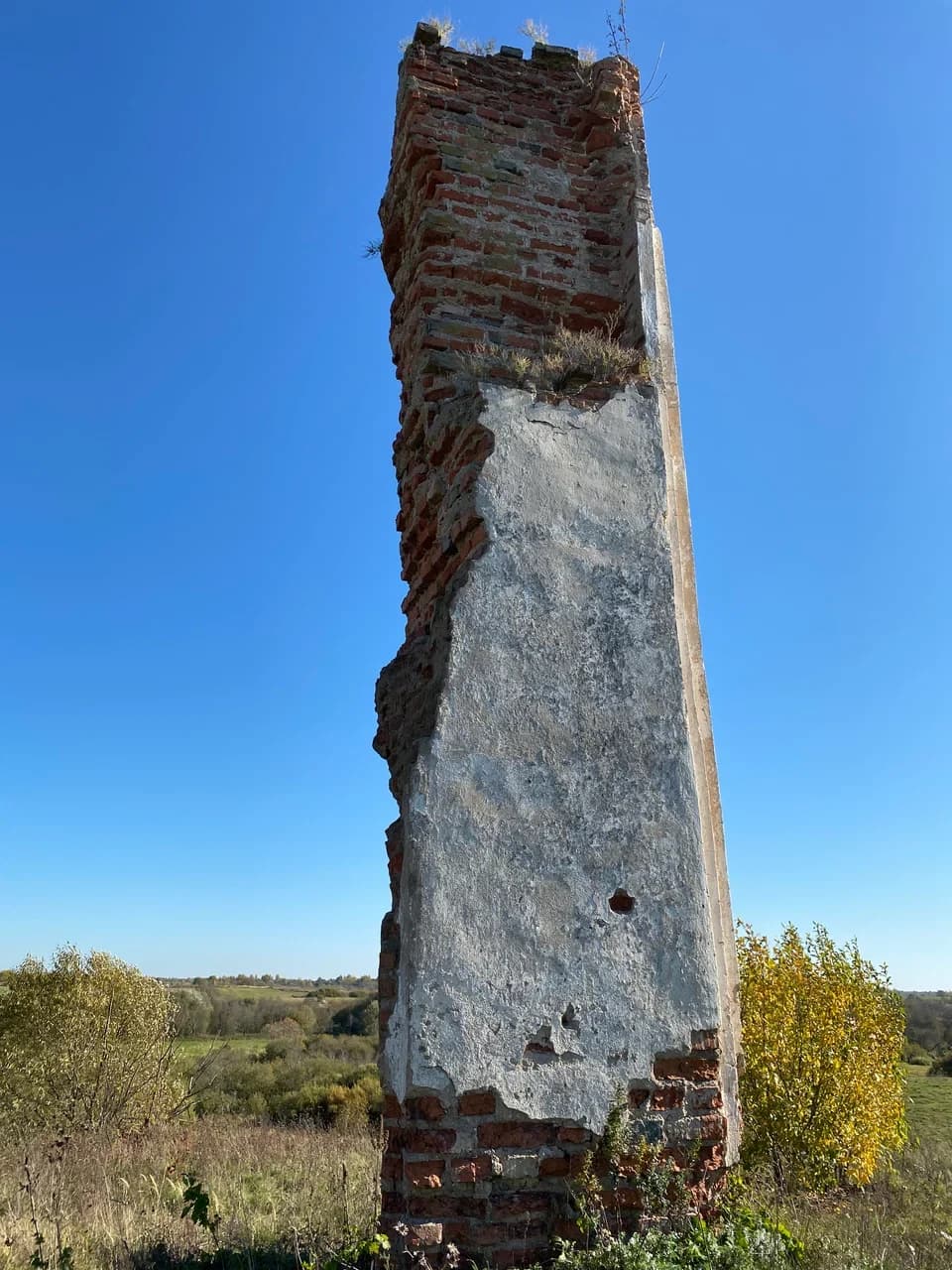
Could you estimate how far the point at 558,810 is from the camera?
297 centimetres

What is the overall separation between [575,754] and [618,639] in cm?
48

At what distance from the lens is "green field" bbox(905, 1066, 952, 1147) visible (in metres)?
13.6

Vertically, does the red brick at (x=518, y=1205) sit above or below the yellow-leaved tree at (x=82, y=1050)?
above

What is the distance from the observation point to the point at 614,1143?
2.63 meters

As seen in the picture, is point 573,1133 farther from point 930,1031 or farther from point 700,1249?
point 930,1031

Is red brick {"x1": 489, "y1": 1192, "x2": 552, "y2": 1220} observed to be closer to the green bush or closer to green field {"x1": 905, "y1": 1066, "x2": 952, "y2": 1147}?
the green bush

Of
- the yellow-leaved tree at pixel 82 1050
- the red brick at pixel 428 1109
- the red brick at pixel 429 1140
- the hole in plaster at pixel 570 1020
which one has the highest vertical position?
the hole in plaster at pixel 570 1020

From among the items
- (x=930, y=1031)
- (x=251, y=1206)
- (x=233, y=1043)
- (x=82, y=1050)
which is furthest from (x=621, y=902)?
(x=930, y=1031)

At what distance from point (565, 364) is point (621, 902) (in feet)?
7.35

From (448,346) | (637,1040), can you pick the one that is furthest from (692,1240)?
(448,346)

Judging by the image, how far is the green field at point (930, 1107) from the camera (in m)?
13.6

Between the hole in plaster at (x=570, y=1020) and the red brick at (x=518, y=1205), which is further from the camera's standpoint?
the hole in plaster at (x=570, y=1020)

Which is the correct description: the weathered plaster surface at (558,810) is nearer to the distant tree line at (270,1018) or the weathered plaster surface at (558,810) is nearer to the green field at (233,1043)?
the green field at (233,1043)

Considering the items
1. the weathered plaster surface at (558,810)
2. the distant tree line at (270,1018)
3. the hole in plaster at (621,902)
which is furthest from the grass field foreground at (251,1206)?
the distant tree line at (270,1018)
